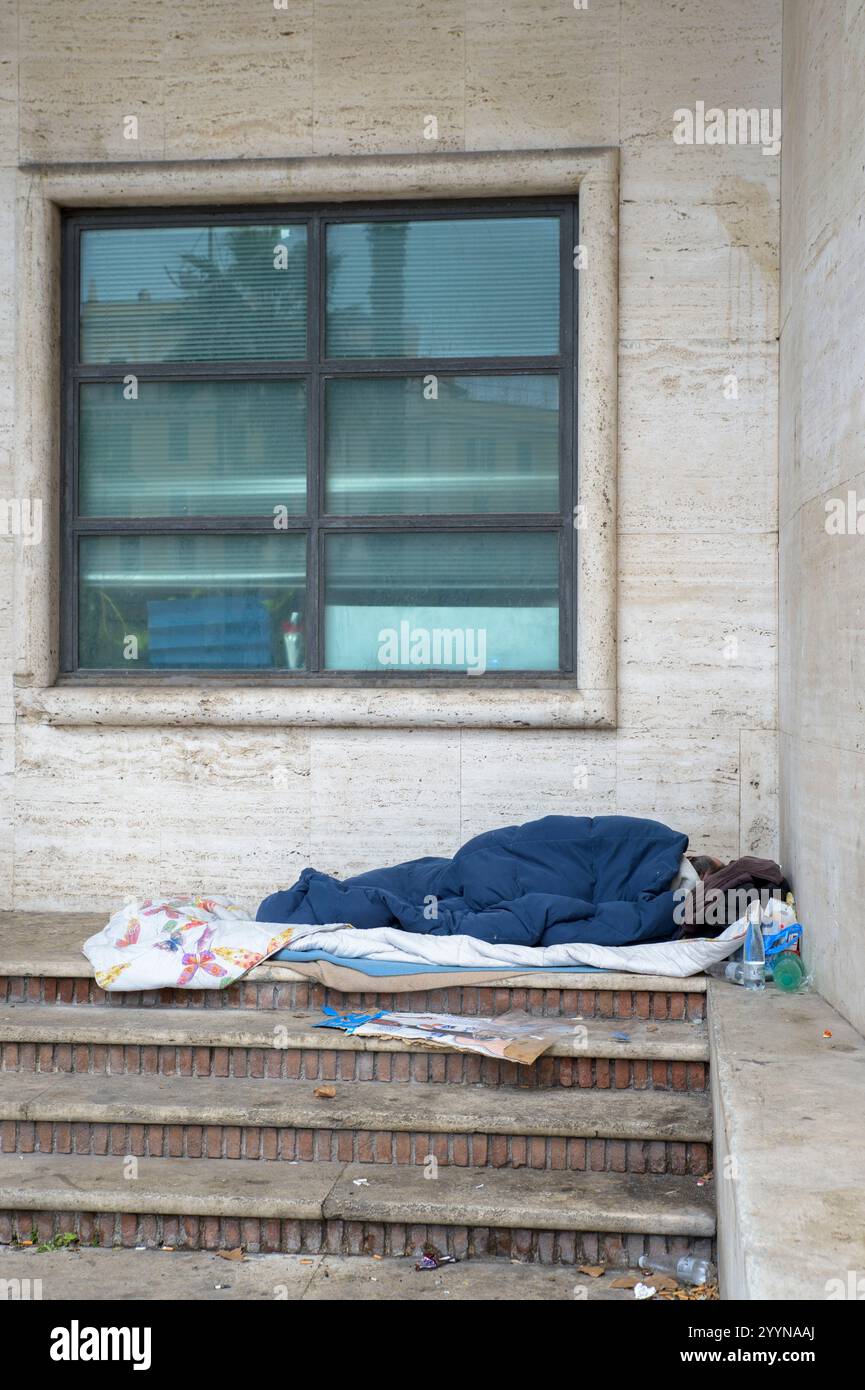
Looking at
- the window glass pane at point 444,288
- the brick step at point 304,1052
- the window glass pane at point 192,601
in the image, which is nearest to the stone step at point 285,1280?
the brick step at point 304,1052

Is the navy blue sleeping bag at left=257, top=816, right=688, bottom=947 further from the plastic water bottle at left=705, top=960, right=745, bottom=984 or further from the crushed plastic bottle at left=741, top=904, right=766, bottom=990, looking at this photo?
the crushed plastic bottle at left=741, top=904, right=766, bottom=990

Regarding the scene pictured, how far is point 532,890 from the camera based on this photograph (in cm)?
493

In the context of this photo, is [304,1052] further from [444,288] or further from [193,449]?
[444,288]

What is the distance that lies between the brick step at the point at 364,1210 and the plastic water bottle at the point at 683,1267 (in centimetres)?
2

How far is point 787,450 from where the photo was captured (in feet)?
A: 16.8

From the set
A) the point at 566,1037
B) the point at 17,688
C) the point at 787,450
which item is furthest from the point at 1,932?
the point at 787,450

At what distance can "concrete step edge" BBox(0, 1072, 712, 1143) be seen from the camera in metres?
3.72

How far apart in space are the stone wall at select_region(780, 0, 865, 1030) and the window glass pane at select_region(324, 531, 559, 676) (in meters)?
1.08

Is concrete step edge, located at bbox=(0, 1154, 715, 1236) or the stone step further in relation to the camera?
concrete step edge, located at bbox=(0, 1154, 715, 1236)

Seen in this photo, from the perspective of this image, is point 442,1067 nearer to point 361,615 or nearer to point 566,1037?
point 566,1037

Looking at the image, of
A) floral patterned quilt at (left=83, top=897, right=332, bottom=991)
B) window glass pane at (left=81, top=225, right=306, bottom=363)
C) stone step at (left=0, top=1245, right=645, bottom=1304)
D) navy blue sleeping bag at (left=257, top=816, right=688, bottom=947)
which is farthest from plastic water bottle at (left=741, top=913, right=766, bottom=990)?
window glass pane at (left=81, top=225, right=306, bottom=363)

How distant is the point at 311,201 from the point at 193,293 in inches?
26.1

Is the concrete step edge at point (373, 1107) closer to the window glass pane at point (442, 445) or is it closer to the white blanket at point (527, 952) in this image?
the white blanket at point (527, 952)
